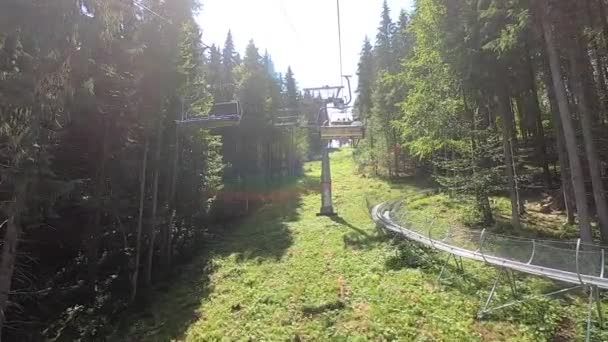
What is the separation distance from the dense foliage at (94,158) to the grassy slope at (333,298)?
2314 mm

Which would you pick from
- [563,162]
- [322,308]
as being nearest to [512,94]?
[563,162]

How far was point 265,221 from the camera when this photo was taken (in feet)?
82.1

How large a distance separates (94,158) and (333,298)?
9174mm

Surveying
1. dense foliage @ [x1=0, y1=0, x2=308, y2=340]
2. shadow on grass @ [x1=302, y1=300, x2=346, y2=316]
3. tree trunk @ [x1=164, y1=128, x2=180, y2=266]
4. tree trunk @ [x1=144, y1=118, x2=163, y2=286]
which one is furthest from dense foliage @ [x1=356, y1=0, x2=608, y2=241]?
tree trunk @ [x1=144, y1=118, x2=163, y2=286]

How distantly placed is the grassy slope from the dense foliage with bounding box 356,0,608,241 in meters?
3.07

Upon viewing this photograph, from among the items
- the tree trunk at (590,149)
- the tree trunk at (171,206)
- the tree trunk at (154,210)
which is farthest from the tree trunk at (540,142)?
the tree trunk at (154,210)

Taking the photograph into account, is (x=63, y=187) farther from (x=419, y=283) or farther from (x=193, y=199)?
(x=193, y=199)

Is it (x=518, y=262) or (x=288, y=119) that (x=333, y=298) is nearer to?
(x=518, y=262)

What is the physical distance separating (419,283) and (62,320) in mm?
10488

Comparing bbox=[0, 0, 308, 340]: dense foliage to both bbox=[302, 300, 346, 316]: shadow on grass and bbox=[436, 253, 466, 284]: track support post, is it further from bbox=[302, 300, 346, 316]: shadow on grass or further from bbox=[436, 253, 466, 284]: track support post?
bbox=[436, 253, 466, 284]: track support post

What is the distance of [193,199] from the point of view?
1994 cm

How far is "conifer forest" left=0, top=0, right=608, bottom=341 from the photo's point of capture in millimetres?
7859

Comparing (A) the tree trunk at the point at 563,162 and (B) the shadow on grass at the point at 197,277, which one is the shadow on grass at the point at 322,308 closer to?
(B) the shadow on grass at the point at 197,277

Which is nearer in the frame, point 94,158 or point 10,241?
point 10,241
